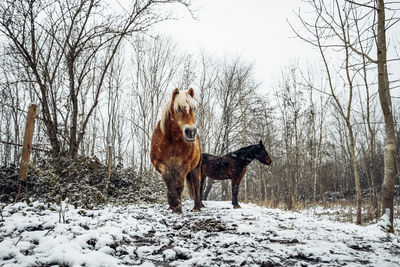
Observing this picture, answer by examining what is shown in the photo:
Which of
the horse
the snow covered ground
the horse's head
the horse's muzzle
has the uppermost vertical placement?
the horse's head

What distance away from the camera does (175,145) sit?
4.16m

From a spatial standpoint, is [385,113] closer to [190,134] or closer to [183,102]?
[190,134]

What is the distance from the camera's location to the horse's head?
363cm

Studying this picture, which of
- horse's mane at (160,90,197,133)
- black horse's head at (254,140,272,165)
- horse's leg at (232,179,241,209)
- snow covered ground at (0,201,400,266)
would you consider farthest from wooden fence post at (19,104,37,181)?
black horse's head at (254,140,272,165)

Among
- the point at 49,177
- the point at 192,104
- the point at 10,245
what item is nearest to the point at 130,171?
the point at 49,177

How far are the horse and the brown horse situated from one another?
8.35 feet

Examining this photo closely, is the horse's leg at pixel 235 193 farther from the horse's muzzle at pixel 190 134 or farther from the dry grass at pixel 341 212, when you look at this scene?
the dry grass at pixel 341 212

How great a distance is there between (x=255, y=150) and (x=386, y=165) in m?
3.37

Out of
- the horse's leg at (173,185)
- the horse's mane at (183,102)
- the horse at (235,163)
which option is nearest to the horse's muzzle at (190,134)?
the horse's mane at (183,102)

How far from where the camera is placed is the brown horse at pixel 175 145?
3809mm

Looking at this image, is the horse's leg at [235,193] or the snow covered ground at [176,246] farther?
the horse's leg at [235,193]

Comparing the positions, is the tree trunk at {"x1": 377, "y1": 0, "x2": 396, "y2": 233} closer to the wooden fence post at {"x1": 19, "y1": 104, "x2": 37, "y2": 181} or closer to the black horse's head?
the black horse's head

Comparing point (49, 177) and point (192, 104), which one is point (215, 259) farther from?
point (49, 177)

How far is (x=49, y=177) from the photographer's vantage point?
14.6 feet
